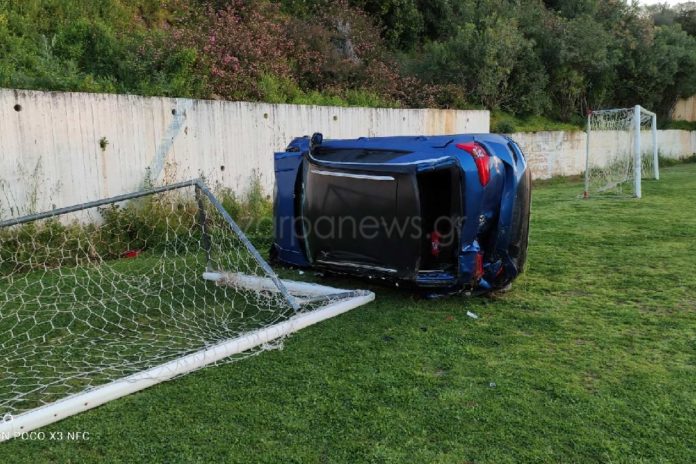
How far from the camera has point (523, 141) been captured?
14484mm

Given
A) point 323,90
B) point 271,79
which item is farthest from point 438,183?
point 323,90

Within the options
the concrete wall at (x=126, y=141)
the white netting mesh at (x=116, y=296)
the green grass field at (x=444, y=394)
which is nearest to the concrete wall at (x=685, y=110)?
the concrete wall at (x=126, y=141)

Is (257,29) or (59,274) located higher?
(257,29)

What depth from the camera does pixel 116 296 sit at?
4559 millimetres

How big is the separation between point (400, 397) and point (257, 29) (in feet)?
32.5

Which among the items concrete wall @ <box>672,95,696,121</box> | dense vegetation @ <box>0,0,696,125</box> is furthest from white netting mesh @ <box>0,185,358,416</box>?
concrete wall @ <box>672,95,696,121</box>

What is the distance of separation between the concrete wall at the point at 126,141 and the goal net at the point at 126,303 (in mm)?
390

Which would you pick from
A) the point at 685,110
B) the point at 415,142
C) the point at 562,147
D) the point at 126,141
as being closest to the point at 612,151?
the point at 562,147

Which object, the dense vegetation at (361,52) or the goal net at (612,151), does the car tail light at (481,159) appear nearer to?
the dense vegetation at (361,52)

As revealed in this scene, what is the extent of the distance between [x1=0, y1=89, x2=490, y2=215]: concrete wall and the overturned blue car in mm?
3267

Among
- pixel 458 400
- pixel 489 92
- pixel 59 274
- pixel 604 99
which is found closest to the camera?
pixel 458 400

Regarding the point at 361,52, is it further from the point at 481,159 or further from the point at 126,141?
the point at 481,159

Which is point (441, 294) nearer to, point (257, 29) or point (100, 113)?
point (100, 113)

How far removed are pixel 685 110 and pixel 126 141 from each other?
26224 millimetres
